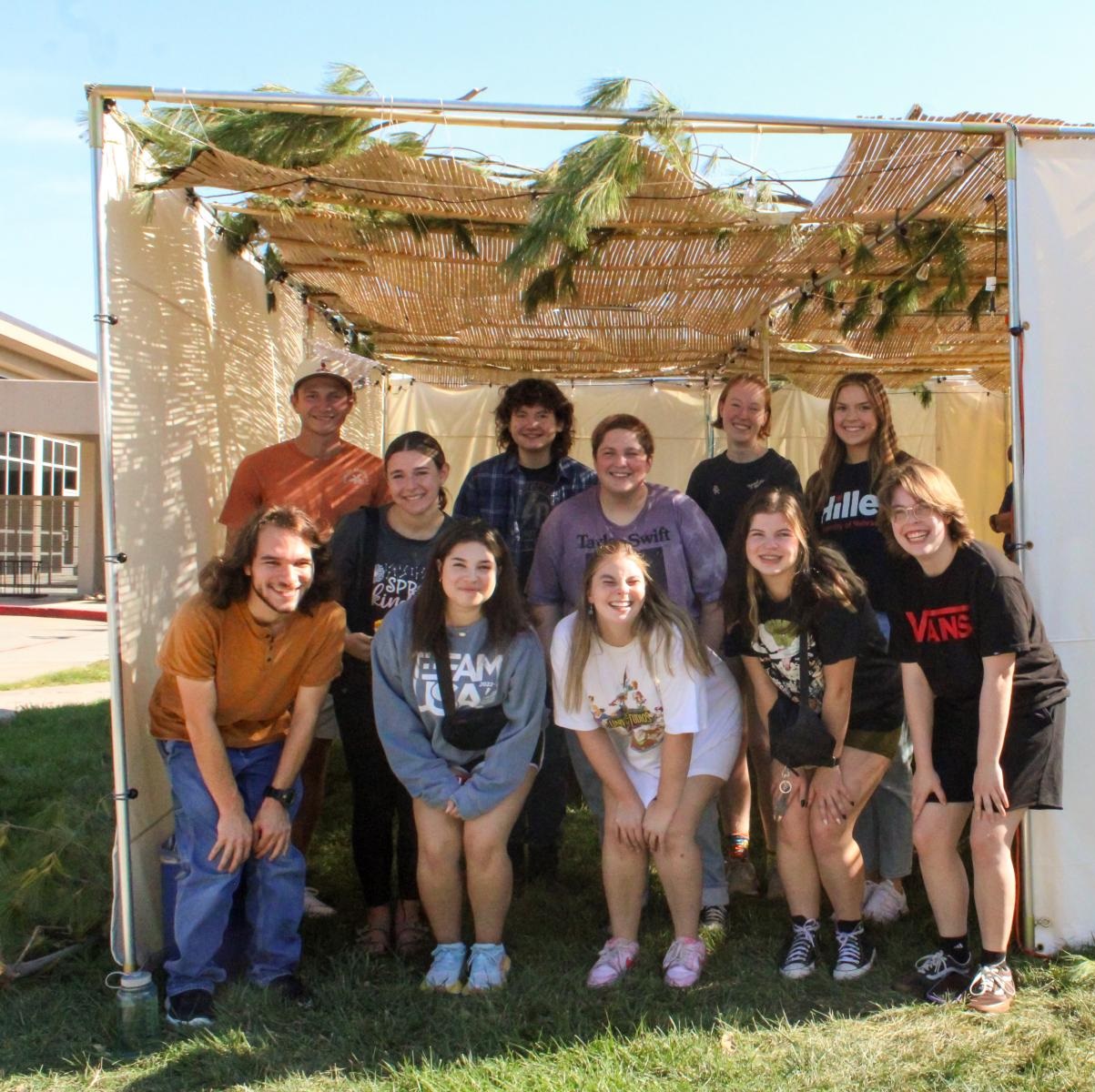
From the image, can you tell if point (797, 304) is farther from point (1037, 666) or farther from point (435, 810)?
point (435, 810)

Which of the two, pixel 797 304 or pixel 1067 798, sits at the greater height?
pixel 797 304

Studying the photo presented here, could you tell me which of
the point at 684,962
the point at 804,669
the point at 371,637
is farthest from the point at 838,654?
the point at 371,637

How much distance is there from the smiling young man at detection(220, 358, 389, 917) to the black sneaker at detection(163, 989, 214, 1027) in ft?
2.51

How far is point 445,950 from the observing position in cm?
314

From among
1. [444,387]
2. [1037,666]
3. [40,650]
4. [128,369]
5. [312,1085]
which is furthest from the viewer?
[40,650]

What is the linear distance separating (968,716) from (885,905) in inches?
37.2

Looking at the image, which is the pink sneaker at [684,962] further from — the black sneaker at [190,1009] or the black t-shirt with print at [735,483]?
the black t-shirt with print at [735,483]

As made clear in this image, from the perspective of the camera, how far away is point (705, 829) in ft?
11.5

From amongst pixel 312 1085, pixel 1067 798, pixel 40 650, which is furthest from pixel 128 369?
pixel 40 650

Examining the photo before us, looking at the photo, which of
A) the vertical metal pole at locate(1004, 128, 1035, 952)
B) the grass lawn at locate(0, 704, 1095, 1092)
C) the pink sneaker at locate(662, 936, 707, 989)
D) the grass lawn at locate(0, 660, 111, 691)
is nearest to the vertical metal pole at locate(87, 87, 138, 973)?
the grass lawn at locate(0, 704, 1095, 1092)

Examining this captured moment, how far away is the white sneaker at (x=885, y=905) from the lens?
3.57 meters

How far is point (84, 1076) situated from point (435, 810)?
3.63ft

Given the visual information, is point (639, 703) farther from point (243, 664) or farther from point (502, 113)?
point (502, 113)

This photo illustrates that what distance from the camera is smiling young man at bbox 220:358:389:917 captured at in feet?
12.4
